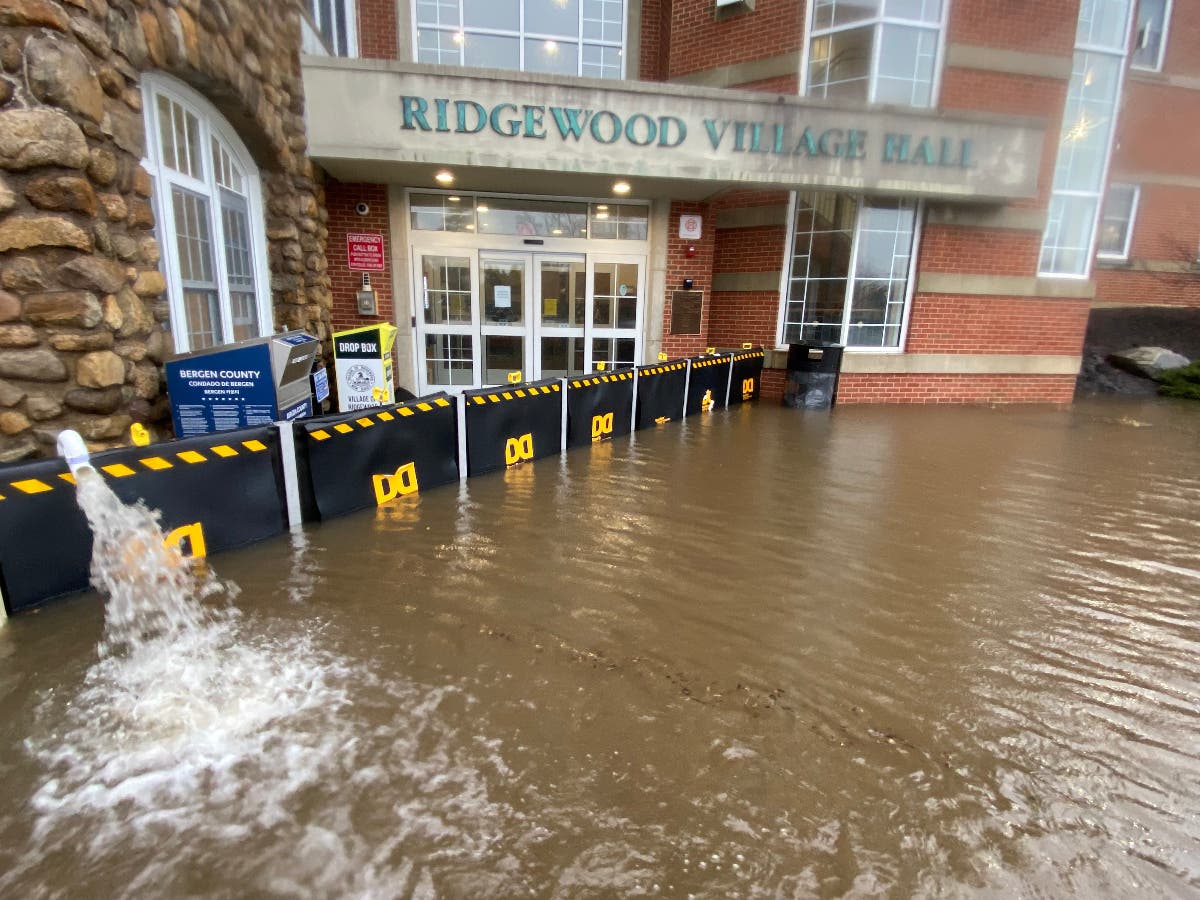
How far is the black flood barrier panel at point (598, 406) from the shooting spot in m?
6.46

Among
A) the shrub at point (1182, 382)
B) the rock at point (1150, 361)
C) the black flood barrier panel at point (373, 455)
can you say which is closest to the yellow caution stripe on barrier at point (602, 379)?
the black flood barrier panel at point (373, 455)

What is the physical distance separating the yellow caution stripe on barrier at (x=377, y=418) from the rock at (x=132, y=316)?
1138 mm

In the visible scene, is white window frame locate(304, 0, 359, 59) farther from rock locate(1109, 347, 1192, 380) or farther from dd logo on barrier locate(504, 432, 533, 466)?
rock locate(1109, 347, 1192, 380)

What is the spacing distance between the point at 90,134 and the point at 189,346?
183 cm

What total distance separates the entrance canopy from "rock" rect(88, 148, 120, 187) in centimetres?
387

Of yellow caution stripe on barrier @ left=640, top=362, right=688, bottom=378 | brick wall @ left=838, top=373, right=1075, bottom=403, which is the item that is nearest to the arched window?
yellow caution stripe on barrier @ left=640, top=362, right=688, bottom=378

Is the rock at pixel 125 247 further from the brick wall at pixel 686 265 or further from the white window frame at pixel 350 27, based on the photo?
the brick wall at pixel 686 265

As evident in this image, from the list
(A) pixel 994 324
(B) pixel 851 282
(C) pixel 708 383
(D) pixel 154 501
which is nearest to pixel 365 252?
(C) pixel 708 383

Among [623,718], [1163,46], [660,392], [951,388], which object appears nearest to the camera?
[623,718]

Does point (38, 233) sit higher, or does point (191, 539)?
point (38, 233)

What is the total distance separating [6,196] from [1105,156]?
12.7m

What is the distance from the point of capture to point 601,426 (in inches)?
271

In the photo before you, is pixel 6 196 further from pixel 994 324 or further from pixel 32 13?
pixel 994 324

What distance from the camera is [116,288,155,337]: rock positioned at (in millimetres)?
3709
